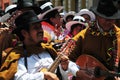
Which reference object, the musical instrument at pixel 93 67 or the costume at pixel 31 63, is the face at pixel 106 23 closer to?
the musical instrument at pixel 93 67

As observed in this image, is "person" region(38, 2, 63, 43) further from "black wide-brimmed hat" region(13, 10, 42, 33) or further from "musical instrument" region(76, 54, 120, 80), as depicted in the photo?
"black wide-brimmed hat" region(13, 10, 42, 33)

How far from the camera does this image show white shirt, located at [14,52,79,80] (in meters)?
4.89

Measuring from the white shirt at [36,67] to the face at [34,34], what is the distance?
0.17m

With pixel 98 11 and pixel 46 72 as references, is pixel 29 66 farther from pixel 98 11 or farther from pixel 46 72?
pixel 98 11

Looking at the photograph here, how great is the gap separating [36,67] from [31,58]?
117 mm

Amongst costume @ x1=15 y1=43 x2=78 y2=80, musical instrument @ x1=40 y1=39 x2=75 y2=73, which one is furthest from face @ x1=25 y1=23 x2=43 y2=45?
musical instrument @ x1=40 y1=39 x2=75 y2=73

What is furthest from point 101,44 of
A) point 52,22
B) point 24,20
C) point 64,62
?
point 52,22

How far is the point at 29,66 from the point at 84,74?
67 cm

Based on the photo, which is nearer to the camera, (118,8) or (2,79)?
(2,79)

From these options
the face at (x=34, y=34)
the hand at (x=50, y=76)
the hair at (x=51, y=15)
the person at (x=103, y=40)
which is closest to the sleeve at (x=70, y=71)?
the person at (x=103, y=40)

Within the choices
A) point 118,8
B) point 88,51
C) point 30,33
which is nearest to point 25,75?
point 30,33

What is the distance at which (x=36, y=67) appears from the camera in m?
5.07

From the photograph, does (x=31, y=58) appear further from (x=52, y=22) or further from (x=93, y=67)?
(x=52, y=22)

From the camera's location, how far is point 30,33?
16.8 ft
